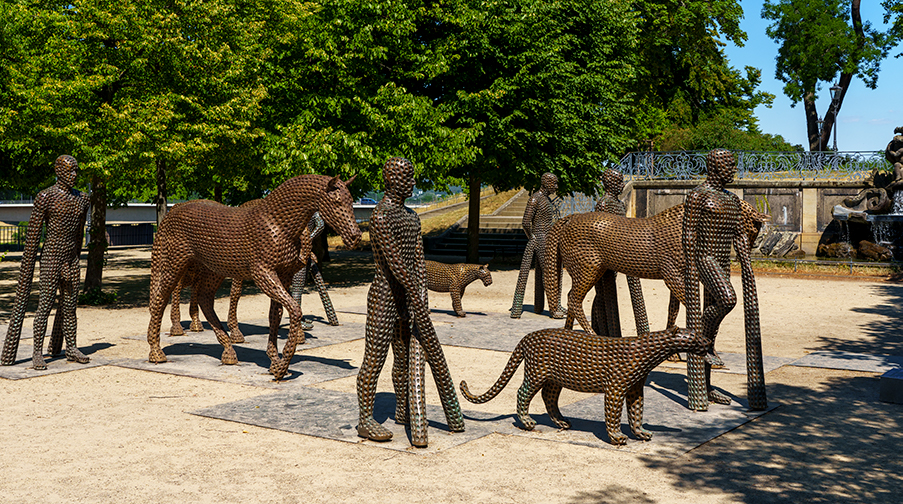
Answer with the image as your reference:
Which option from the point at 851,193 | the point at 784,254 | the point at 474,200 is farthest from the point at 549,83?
the point at 851,193

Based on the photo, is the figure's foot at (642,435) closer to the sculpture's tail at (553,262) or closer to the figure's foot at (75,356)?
the sculpture's tail at (553,262)

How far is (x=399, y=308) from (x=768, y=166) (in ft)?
87.2

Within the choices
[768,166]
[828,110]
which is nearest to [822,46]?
[828,110]

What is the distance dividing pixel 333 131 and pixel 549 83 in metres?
7.01

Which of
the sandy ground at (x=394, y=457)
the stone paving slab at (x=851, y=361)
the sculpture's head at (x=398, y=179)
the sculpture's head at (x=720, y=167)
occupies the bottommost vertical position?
the sandy ground at (x=394, y=457)

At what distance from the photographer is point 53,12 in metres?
16.5

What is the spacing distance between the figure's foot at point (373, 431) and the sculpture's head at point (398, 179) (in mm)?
2029

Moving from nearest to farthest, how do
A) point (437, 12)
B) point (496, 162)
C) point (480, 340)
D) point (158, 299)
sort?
point (158, 299), point (480, 340), point (437, 12), point (496, 162)

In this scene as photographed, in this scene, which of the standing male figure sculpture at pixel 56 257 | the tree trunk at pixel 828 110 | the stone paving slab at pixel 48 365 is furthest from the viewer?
the tree trunk at pixel 828 110

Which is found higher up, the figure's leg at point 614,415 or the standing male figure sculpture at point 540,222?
the standing male figure sculpture at point 540,222

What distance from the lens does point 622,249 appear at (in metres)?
10.7

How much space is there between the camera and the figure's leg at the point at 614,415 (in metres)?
6.99

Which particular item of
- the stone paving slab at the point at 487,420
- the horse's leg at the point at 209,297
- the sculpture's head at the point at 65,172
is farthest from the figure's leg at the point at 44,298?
the stone paving slab at the point at 487,420

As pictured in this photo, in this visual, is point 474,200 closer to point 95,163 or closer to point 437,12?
point 437,12
